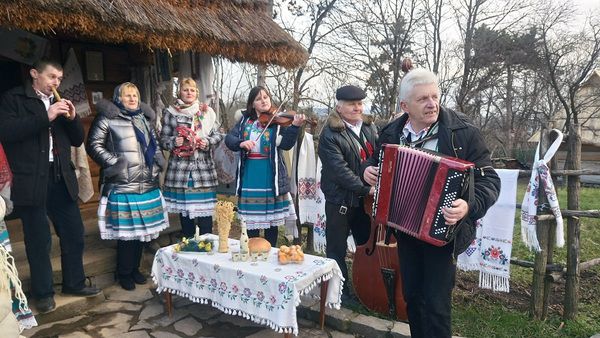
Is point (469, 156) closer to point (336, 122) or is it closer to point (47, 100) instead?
point (336, 122)

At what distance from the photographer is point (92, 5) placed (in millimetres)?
3719

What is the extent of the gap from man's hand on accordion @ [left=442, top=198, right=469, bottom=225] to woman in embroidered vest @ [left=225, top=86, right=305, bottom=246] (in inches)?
86.2

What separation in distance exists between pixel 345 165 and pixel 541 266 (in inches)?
66.6

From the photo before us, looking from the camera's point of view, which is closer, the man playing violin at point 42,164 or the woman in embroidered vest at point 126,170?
the man playing violin at point 42,164

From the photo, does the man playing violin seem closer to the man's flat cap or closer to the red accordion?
the man's flat cap

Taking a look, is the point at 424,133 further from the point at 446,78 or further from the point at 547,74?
the point at 446,78

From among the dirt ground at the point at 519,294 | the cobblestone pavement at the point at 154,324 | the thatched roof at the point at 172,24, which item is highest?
the thatched roof at the point at 172,24

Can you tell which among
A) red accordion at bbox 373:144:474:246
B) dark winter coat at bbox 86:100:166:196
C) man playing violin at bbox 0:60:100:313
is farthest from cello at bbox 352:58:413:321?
man playing violin at bbox 0:60:100:313

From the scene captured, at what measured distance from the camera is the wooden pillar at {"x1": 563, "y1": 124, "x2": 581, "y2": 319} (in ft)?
10.9

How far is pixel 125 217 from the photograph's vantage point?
390 centimetres

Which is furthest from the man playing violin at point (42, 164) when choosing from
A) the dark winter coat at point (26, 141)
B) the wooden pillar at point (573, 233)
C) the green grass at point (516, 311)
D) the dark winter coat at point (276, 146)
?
the wooden pillar at point (573, 233)

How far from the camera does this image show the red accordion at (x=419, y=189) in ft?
6.91

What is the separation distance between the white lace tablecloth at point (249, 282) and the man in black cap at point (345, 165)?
443 mm

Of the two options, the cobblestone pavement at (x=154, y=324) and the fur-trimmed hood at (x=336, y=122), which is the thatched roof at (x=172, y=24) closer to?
the fur-trimmed hood at (x=336, y=122)
